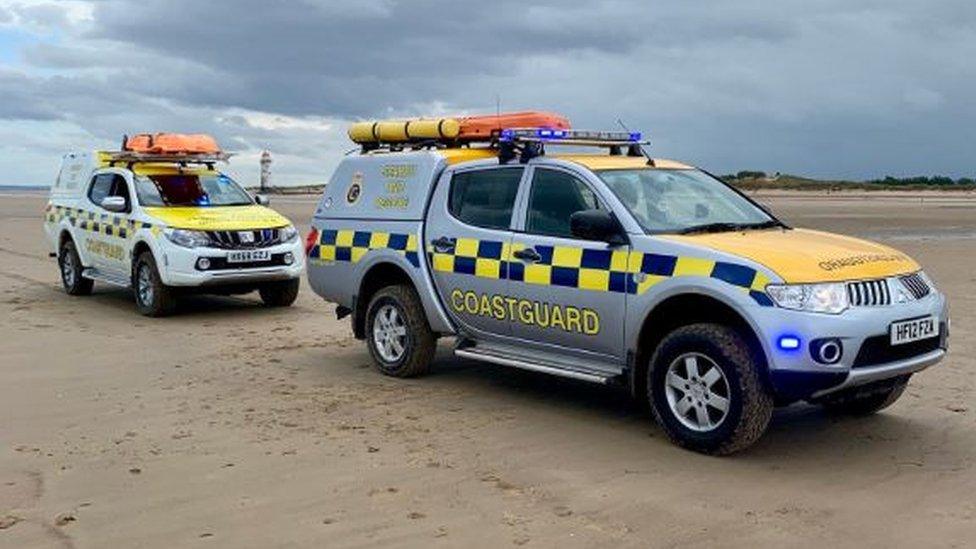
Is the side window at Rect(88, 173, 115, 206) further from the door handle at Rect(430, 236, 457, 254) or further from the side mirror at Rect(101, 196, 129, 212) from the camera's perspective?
the door handle at Rect(430, 236, 457, 254)

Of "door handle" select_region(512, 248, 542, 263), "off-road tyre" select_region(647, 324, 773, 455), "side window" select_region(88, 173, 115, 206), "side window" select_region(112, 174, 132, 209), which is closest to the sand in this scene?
"off-road tyre" select_region(647, 324, 773, 455)

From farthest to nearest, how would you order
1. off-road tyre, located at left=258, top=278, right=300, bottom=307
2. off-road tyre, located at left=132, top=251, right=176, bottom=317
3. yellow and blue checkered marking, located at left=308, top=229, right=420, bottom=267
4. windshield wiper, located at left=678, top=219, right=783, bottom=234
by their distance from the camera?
1. off-road tyre, located at left=258, top=278, right=300, bottom=307
2. off-road tyre, located at left=132, top=251, right=176, bottom=317
3. yellow and blue checkered marking, located at left=308, top=229, right=420, bottom=267
4. windshield wiper, located at left=678, top=219, right=783, bottom=234

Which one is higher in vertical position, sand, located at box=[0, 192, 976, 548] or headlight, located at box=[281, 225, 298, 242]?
headlight, located at box=[281, 225, 298, 242]

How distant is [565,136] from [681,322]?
195 centimetres

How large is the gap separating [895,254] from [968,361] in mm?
2759

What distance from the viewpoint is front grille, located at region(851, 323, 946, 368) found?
555 centimetres

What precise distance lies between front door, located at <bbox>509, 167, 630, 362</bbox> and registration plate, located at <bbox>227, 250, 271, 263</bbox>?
528 cm

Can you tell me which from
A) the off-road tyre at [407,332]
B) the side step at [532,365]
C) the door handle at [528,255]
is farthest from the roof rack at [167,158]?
the door handle at [528,255]

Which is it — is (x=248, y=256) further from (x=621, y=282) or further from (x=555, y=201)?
(x=621, y=282)

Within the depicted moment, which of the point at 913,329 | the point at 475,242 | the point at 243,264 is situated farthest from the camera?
the point at 243,264

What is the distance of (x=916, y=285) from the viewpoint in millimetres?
6020

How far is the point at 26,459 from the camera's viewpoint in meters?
5.89

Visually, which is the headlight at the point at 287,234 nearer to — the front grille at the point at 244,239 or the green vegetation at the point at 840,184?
the front grille at the point at 244,239

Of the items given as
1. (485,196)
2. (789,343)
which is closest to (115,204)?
(485,196)
